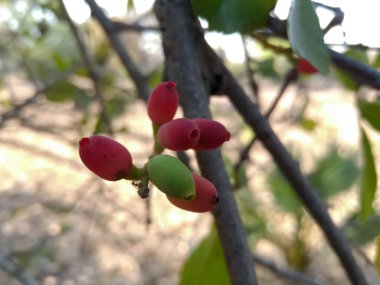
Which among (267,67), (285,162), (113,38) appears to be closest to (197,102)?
(285,162)

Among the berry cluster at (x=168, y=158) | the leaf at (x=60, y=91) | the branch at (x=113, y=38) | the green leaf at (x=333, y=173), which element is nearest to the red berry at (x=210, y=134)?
the berry cluster at (x=168, y=158)

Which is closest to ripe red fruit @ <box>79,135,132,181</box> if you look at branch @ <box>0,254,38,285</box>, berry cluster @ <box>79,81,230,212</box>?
berry cluster @ <box>79,81,230,212</box>

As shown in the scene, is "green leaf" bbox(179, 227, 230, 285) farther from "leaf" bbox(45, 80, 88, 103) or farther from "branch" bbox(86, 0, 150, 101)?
"leaf" bbox(45, 80, 88, 103)

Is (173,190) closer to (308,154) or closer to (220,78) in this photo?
(220,78)

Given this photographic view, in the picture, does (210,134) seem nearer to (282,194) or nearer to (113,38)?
(113,38)

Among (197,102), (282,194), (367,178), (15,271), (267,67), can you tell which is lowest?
(282,194)

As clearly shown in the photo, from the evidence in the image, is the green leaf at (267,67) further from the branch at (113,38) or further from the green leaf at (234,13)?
the green leaf at (234,13)
